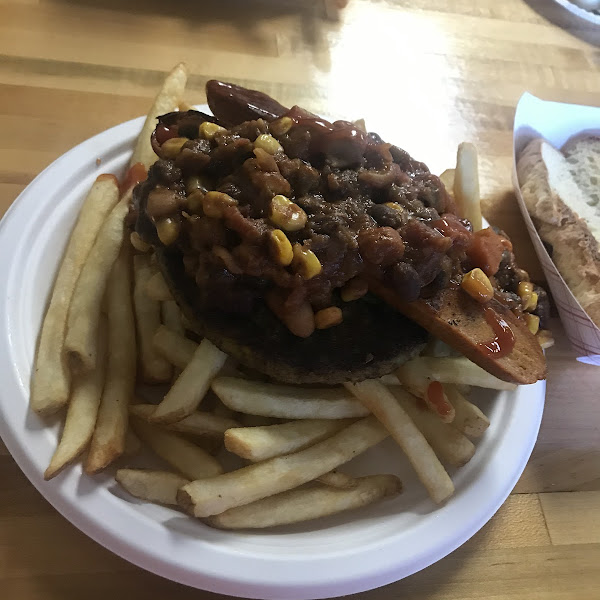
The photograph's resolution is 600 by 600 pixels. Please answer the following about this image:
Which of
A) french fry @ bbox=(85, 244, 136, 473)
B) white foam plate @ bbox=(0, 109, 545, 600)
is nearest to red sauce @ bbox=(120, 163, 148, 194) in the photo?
white foam plate @ bbox=(0, 109, 545, 600)

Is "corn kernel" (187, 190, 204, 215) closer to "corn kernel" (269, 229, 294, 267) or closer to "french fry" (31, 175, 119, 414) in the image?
"corn kernel" (269, 229, 294, 267)

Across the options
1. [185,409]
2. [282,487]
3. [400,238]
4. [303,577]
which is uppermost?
[400,238]

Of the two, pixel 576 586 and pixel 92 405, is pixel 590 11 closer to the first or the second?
pixel 576 586

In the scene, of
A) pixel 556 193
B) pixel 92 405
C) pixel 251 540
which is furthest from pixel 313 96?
pixel 251 540

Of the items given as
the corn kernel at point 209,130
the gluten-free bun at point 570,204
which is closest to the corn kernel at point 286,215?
the corn kernel at point 209,130

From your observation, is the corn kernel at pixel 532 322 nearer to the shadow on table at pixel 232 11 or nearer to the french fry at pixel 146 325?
the french fry at pixel 146 325

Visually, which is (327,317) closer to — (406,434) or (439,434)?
(406,434)
